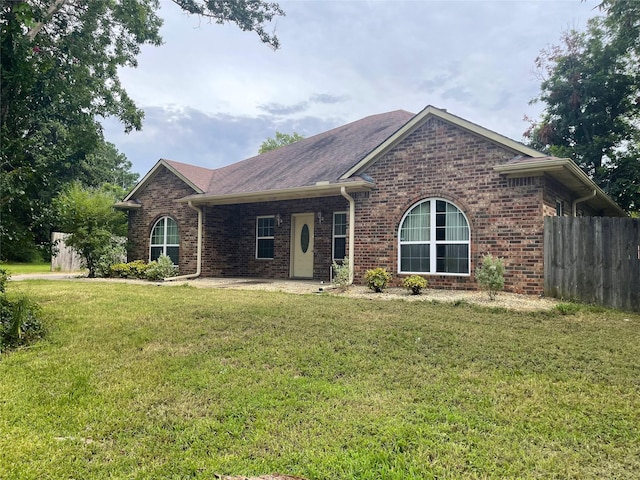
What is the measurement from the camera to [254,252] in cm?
1553

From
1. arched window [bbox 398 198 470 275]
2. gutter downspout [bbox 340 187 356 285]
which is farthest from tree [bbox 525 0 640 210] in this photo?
gutter downspout [bbox 340 187 356 285]

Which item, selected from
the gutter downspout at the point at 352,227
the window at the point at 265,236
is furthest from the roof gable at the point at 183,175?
the gutter downspout at the point at 352,227

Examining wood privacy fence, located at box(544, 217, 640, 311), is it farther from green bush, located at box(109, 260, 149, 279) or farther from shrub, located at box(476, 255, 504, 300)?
green bush, located at box(109, 260, 149, 279)

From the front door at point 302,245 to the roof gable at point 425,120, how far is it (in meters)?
3.27

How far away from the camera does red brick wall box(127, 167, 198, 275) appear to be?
15312 millimetres

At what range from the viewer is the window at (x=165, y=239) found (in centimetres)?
1594

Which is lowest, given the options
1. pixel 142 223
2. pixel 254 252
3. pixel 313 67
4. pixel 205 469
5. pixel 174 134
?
pixel 205 469

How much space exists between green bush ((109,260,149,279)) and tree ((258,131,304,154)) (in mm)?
24323

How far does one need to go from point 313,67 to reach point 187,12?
483 centimetres

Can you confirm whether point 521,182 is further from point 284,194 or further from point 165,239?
point 165,239

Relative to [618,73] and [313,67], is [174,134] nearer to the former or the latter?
[313,67]

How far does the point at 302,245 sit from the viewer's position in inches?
571

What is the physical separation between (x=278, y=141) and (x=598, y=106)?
2560 cm

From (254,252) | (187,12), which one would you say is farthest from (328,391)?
(187,12)
